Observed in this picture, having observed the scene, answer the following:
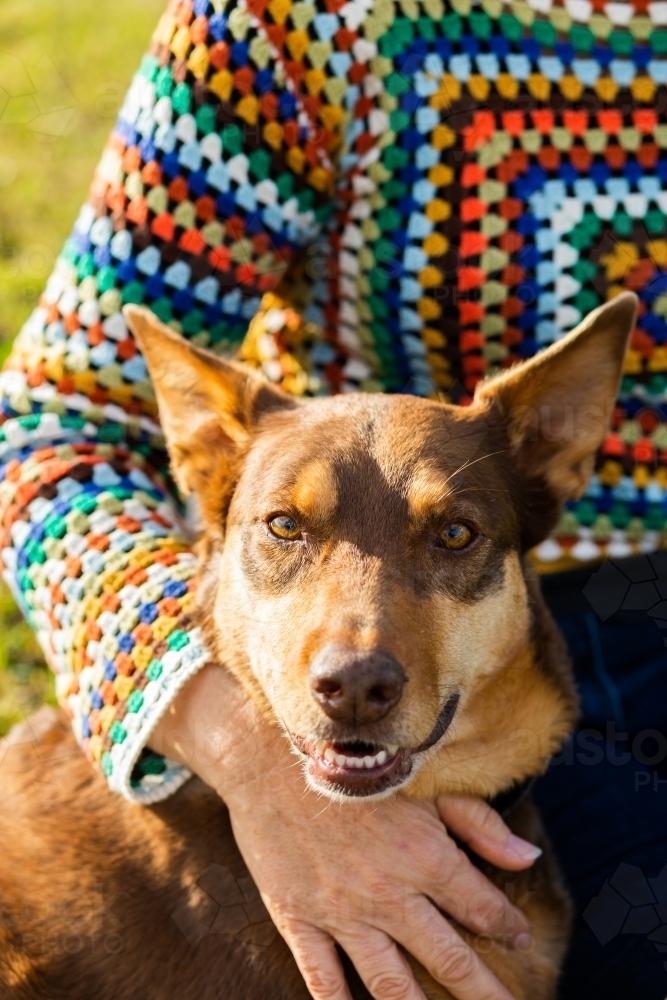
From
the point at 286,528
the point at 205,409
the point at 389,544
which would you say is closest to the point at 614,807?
the point at 389,544

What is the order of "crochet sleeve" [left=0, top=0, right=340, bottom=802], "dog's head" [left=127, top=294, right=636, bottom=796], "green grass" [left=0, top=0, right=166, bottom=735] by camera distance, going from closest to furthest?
"dog's head" [left=127, top=294, right=636, bottom=796] < "crochet sleeve" [left=0, top=0, right=340, bottom=802] < "green grass" [left=0, top=0, right=166, bottom=735]

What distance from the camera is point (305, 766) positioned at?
2.44 metres

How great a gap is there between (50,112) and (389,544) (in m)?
5.41

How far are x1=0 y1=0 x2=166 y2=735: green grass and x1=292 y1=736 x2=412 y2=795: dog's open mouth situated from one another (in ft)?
12.9

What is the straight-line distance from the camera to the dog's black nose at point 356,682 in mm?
2152

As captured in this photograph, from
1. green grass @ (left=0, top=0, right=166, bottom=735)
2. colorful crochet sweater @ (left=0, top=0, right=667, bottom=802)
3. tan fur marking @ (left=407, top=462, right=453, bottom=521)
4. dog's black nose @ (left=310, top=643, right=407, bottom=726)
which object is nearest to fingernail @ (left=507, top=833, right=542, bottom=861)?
dog's black nose @ (left=310, top=643, right=407, bottom=726)

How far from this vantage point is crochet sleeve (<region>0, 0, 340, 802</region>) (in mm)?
2766

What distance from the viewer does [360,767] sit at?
7.75 feet

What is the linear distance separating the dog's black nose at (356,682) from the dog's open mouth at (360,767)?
0.17 metres

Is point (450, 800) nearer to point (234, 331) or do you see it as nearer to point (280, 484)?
point (280, 484)

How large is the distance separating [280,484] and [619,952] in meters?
1.42

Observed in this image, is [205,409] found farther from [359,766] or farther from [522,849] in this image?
[522,849]

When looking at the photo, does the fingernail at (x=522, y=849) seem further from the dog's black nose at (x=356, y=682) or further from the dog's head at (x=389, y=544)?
the dog's black nose at (x=356, y=682)

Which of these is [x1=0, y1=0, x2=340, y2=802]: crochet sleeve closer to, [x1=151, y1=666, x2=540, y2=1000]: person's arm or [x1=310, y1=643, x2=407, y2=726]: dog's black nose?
[x1=151, y1=666, x2=540, y2=1000]: person's arm
